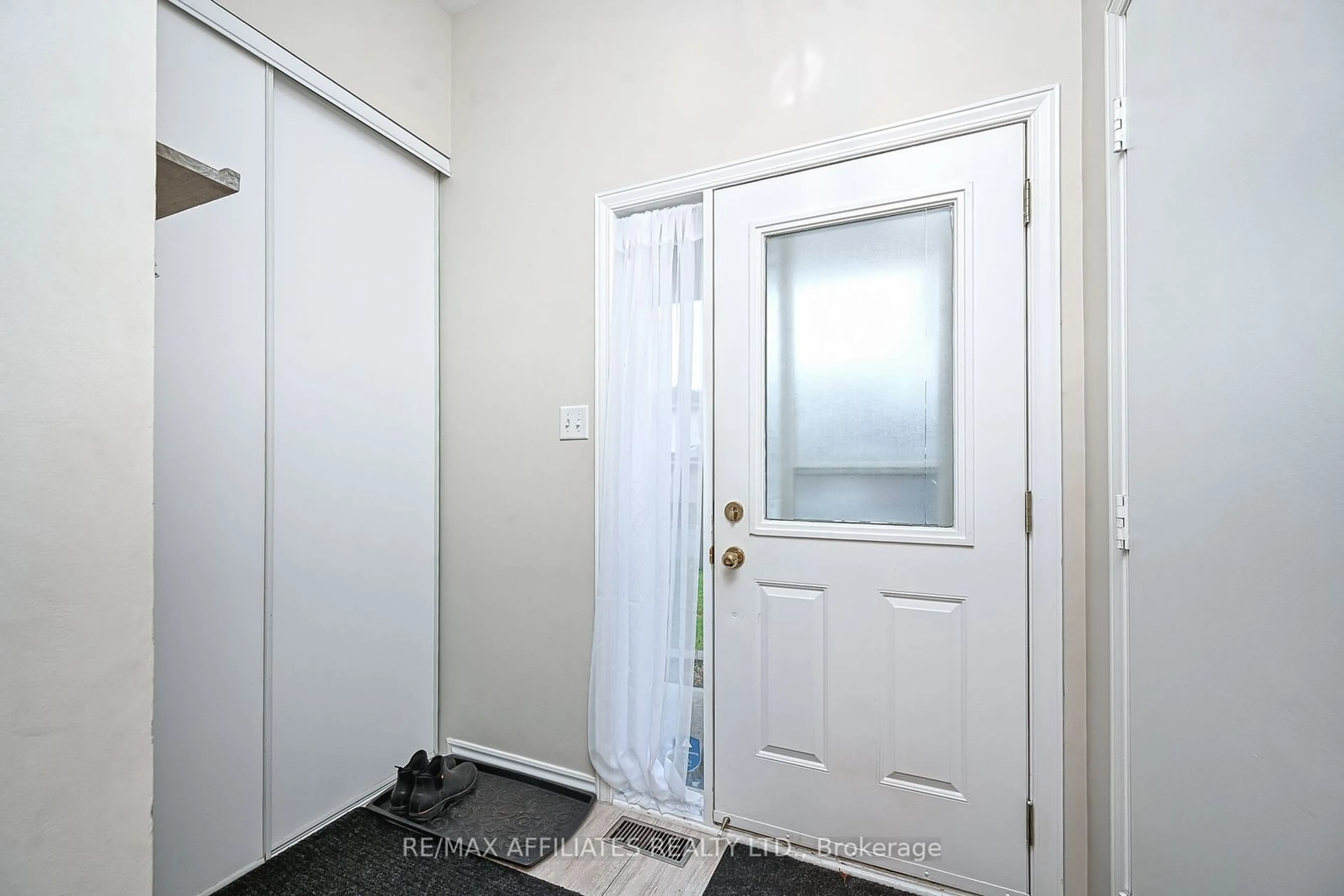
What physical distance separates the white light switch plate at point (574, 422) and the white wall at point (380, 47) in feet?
3.66

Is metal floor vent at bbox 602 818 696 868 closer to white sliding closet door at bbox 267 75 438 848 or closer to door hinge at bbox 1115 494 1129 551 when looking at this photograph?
white sliding closet door at bbox 267 75 438 848

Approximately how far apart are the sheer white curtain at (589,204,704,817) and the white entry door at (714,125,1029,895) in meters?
0.11

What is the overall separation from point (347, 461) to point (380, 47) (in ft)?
4.46

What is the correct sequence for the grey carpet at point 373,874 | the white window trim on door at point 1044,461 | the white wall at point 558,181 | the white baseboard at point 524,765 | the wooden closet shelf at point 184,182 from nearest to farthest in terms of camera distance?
the wooden closet shelf at point 184,182 < the white window trim on door at point 1044,461 < the grey carpet at point 373,874 < the white wall at point 558,181 < the white baseboard at point 524,765

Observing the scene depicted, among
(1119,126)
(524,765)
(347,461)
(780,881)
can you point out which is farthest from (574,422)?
(1119,126)

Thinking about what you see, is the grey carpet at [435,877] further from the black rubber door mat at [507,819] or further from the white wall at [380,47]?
the white wall at [380,47]

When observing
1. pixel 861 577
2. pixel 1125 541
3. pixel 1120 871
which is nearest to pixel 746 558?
pixel 861 577

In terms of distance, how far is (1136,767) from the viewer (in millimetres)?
1118

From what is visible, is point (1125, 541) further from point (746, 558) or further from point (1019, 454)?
point (746, 558)

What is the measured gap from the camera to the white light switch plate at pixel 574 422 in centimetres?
199

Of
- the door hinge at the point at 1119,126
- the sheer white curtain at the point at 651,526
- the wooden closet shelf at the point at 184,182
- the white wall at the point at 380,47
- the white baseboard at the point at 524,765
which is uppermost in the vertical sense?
the white wall at the point at 380,47

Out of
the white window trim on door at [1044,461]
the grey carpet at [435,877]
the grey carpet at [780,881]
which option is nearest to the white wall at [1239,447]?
the white window trim on door at [1044,461]

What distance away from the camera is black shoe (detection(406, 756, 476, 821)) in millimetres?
1832

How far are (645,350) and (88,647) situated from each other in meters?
1.46
